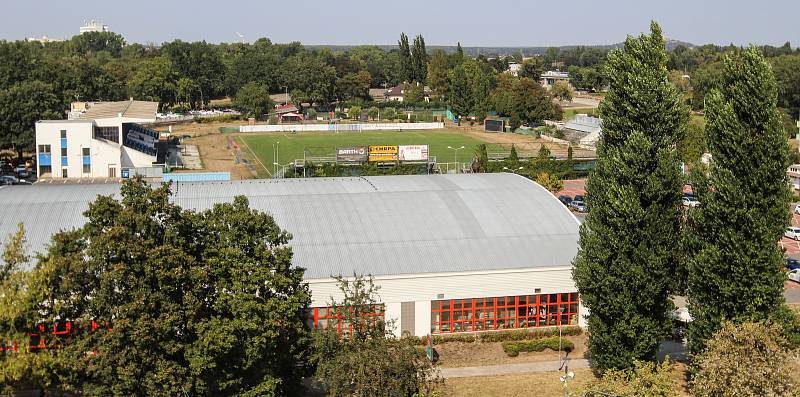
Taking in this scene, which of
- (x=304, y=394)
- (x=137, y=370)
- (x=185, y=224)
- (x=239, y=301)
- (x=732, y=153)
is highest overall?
(x=732, y=153)

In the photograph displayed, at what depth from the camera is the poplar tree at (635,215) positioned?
2978 centimetres

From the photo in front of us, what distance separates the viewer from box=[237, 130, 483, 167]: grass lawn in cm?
9844

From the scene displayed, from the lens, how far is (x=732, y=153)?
29.1 metres

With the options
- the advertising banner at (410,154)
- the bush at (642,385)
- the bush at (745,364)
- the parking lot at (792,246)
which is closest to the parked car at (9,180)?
the advertising banner at (410,154)

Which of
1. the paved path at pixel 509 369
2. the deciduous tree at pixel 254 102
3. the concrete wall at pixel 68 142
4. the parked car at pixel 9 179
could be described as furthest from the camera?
the deciduous tree at pixel 254 102

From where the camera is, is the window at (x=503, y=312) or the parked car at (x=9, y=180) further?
the parked car at (x=9, y=180)

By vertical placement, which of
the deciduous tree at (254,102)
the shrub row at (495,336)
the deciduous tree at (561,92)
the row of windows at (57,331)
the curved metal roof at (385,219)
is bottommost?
the shrub row at (495,336)

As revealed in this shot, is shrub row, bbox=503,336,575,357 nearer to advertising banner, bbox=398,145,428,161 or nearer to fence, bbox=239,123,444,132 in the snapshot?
advertising banner, bbox=398,145,428,161

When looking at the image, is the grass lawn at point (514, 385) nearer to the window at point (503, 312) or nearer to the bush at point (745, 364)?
the window at point (503, 312)

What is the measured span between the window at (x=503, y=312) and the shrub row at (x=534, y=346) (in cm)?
212

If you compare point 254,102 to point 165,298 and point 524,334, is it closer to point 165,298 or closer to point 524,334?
point 524,334

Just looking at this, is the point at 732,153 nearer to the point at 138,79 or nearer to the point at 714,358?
the point at 714,358

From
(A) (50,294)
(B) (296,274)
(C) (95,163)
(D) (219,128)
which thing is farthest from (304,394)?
(D) (219,128)

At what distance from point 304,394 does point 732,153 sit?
16841mm
